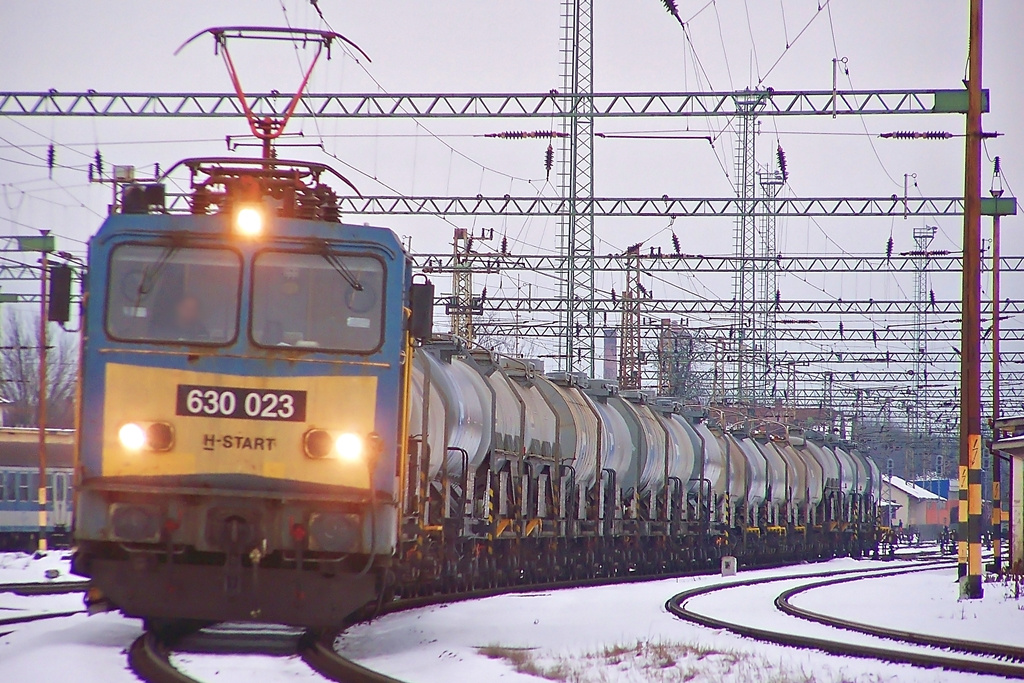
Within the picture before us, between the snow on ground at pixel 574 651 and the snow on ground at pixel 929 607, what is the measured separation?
2872mm

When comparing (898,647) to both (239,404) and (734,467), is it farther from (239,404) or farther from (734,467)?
(734,467)

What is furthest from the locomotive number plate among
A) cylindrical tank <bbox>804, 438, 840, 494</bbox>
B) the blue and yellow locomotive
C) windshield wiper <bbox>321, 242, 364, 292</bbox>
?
cylindrical tank <bbox>804, 438, 840, 494</bbox>

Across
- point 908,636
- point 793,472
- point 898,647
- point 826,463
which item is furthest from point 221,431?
point 826,463

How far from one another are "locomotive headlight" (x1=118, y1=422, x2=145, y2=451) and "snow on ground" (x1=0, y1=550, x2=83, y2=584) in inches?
467

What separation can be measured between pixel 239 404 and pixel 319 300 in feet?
3.37

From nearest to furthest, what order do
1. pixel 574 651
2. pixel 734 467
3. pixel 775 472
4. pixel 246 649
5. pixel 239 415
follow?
pixel 239 415 → pixel 246 649 → pixel 574 651 → pixel 734 467 → pixel 775 472

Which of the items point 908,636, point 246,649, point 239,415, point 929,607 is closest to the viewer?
point 239,415

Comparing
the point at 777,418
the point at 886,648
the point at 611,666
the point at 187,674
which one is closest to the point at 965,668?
the point at 886,648

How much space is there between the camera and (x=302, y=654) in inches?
444

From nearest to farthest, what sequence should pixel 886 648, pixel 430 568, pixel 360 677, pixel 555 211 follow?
pixel 360 677 → pixel 886 648 → pixel 430 568 → pixel 555 211

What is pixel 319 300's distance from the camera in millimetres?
10852

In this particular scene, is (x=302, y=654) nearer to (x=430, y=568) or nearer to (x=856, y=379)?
(x=430, y=568)

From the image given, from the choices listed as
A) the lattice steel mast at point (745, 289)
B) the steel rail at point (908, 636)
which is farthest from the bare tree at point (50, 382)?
the steel rail at point (908, 636)

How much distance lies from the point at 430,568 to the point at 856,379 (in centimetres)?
4541
